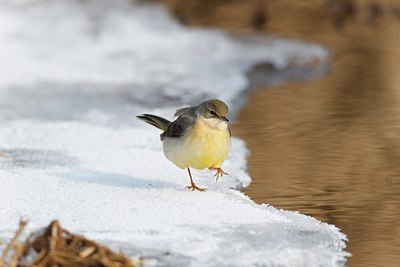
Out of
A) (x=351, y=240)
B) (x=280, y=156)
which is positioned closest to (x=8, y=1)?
(x=280, y=156)

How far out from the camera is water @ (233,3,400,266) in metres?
5.77

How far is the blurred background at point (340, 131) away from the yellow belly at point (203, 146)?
0.45m

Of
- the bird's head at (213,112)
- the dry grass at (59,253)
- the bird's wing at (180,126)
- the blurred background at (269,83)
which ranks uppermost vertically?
the blurred background at (269,83)

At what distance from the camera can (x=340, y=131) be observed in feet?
27.3

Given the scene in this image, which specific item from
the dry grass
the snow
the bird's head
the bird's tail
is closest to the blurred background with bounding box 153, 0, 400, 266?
the snow

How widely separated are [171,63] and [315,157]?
15.2 ft

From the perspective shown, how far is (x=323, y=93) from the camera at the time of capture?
33.2 feet

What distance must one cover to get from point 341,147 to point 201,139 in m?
2.11

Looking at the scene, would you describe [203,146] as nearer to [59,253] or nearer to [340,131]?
[59,253]

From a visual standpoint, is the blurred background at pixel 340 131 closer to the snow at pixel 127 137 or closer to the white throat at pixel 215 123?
the snow at pixel 127 137

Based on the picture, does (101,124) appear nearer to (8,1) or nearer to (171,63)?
(171,63)

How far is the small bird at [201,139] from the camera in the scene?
5.94 meters

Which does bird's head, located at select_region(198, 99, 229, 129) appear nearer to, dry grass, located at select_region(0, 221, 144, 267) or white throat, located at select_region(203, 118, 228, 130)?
white throat, located at select_region(203, 118, 228, 130)

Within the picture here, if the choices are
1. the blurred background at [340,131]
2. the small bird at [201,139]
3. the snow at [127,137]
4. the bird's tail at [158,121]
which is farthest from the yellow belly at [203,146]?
the bird's tail at [158,121]
